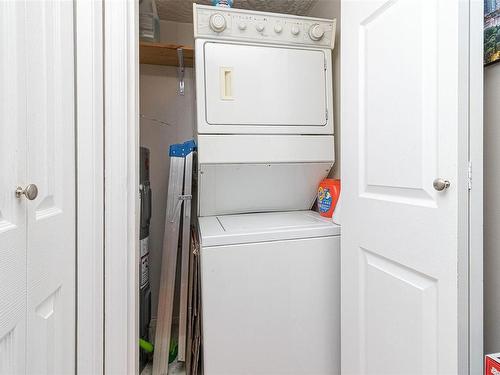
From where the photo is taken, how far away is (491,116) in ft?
3.05

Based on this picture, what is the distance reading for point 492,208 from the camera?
93cm

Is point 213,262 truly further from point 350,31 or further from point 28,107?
point 350,31

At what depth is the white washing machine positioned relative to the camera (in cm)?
140

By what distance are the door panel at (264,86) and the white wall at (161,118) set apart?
0.65 m

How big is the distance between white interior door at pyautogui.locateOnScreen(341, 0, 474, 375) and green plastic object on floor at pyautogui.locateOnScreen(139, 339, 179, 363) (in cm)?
107

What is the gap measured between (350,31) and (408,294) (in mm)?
1133

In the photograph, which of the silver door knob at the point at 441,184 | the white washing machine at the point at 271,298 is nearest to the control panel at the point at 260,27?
the white washing machine at the point at 271,298

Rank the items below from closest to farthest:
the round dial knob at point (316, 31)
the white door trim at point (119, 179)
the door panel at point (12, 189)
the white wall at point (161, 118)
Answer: the door panel at point (12, 189) → the white door trim at point (119, 179) → the round dial knob at point (316, 31) → the white wall at point (161, 118)

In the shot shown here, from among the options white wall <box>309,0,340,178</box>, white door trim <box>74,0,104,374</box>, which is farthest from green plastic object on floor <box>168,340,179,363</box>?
white wall <box>309,0,340,178</box>

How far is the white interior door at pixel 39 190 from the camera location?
621 millimetres

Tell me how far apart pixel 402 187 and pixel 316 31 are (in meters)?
1.16

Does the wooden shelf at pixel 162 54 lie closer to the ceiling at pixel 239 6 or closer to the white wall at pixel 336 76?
the ceiling at pixel 239 6

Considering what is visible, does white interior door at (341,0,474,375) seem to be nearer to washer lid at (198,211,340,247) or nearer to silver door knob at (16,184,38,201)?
washer lid at (198,211,340,247)

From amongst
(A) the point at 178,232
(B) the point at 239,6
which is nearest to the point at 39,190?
(A) the point at 178,232
